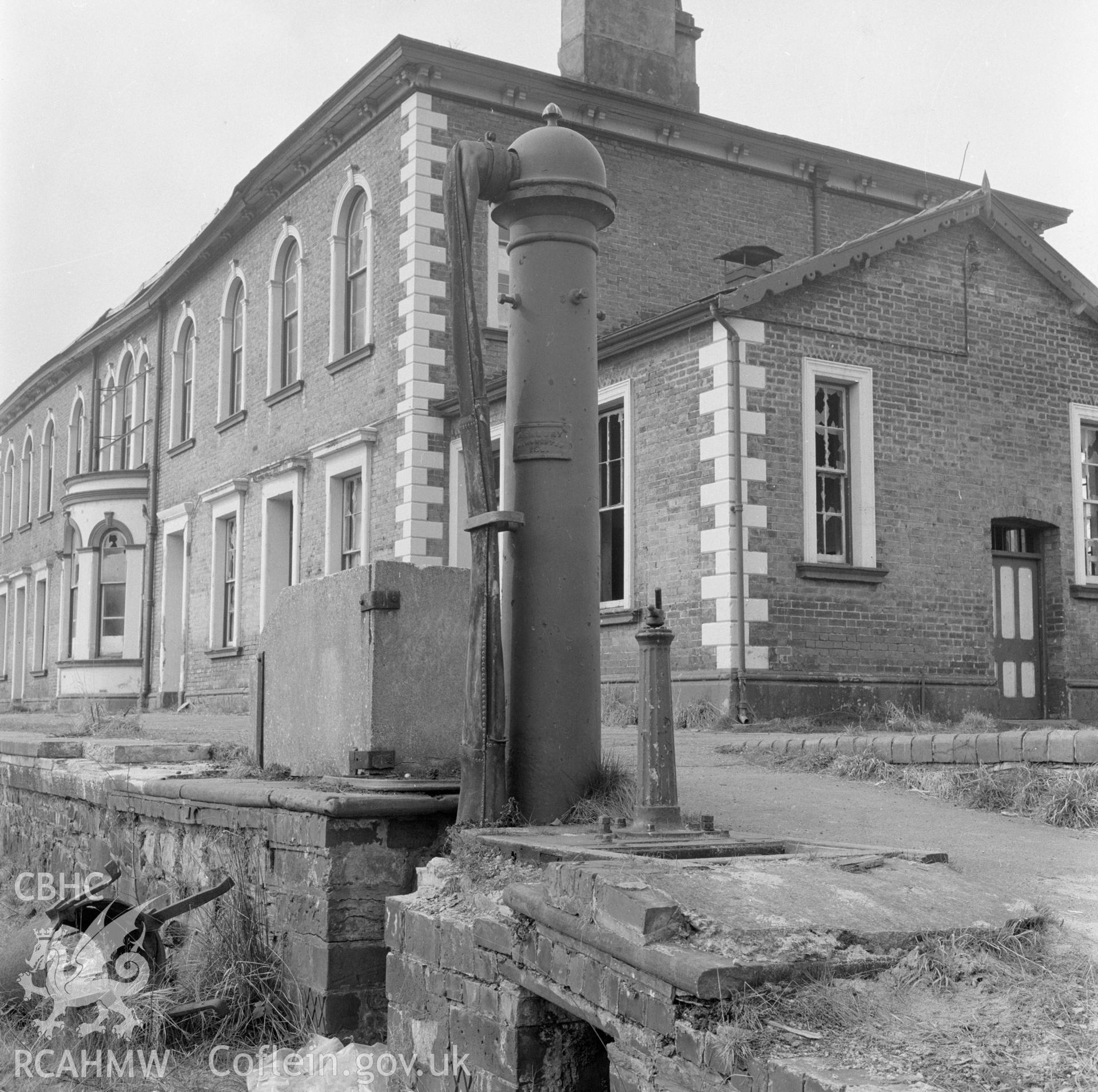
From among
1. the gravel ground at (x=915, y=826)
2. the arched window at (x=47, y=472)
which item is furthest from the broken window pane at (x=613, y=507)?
the arched window at (x=47, y=472)

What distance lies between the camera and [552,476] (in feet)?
18.2

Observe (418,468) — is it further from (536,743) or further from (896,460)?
(536,743)

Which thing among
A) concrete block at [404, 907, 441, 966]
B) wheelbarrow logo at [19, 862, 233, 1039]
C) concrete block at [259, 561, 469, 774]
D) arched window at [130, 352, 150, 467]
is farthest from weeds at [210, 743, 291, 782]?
arched window at [130, 352, 150, 467]

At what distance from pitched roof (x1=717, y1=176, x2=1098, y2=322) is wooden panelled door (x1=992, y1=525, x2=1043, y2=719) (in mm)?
2737

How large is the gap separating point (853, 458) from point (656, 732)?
9.15 meters

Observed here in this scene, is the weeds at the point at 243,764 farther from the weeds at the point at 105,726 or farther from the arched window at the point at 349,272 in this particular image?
the arched window at the point at 349,272

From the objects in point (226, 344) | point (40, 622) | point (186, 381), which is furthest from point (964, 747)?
point (40, 622)

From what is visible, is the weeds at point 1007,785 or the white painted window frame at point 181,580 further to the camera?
the white painted window frame at point 181,580

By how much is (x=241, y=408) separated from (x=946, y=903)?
18925 millimetres

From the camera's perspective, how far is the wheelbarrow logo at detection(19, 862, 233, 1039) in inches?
218

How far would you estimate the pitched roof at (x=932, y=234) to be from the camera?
12742mm

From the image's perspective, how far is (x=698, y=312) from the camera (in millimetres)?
12727

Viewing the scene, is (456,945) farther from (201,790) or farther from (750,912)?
(201,790)

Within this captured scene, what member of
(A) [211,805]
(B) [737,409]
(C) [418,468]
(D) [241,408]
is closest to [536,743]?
(A) [211,805]
